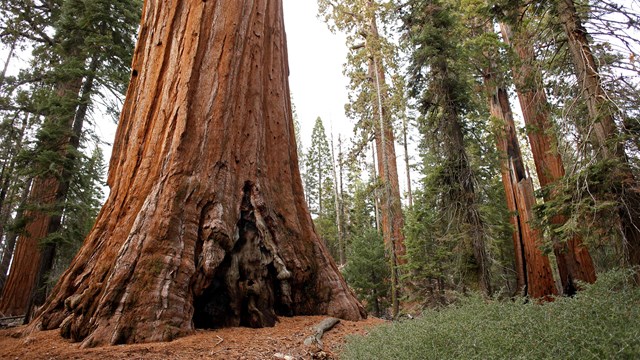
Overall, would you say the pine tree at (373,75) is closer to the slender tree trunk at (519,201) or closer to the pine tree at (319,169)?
the slender tree trunk at (519,201)

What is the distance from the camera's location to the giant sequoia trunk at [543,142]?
5.51 metres

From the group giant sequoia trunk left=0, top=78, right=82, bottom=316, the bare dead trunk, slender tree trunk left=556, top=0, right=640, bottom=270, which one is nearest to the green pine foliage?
the bare dead trunk

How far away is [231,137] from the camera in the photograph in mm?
5207

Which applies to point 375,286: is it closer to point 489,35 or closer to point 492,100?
point 492,100

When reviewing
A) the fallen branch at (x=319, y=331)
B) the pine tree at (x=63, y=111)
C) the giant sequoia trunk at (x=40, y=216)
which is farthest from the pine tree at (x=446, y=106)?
the giant sequoia trunk at (x=40, y=216)

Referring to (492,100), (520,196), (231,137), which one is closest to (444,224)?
(520,196)

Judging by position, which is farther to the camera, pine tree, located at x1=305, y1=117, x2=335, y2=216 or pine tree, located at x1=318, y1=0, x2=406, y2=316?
pine tree, located at x1=305, y1=117, x2=335, y2=216

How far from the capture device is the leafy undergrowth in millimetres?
1961

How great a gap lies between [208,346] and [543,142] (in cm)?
1002

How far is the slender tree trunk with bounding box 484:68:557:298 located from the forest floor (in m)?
5.90

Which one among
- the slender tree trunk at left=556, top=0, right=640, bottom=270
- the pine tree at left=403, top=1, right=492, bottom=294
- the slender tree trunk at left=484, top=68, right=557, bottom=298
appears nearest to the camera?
the slender tree trunk at left=556, top=0, right=640, bottom=270

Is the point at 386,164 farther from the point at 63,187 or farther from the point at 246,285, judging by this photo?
the point at 63,187

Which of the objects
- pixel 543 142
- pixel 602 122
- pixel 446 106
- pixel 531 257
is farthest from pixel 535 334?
pixel 543 142

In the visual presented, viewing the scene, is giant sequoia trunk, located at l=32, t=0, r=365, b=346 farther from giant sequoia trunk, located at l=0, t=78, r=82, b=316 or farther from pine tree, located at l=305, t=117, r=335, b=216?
pine tree, located at l=305, t=117, r=335, b=216
